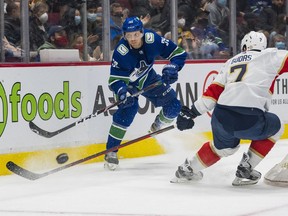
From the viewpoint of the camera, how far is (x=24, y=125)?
654cm

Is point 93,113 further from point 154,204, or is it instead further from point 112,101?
point 154,204

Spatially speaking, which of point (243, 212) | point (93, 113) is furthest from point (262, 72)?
point (93, 113)

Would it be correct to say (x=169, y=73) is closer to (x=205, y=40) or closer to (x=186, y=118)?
(x=186, y=118)

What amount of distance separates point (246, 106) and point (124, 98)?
1413 mm

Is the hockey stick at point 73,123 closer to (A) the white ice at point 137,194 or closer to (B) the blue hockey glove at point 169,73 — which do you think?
(B) the blue hockey glove at point 169,73

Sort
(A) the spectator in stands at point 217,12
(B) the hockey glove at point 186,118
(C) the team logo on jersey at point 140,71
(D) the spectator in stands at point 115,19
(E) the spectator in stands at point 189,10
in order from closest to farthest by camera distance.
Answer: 1. (B) the hockey glove at point 186,118
2. (C) the team logo on jersey at point 140,71
3. (D) the spectator in stands at point 115,19
4. (E) the spectator in stands at point 189,10
5. (A) the spectator in stands at point 217,12

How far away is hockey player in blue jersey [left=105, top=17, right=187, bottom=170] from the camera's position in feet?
21.4

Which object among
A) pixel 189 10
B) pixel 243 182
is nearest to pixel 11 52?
pixel 243 182

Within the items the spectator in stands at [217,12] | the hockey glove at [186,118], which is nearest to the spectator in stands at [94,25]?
the spectator in stands at [217,12]

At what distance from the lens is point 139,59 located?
22.0 feet

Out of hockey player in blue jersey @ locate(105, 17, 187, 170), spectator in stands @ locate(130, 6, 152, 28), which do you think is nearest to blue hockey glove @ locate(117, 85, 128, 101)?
hockey player in blue jersey @ locate(105, 17, 187, 170)

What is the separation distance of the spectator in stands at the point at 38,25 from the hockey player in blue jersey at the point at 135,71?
0.66 meters

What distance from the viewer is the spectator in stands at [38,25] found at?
6785mm

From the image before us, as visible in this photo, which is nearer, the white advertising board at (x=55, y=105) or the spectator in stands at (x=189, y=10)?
the white advertising board at (x=55, y=105)
